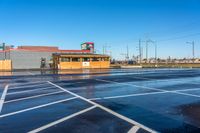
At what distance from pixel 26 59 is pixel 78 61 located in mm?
13601

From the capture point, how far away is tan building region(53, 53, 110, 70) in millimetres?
54594

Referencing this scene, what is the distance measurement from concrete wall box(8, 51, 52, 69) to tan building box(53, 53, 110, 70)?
18.1ft

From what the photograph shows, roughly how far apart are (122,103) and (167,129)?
4.10m

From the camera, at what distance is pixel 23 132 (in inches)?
239

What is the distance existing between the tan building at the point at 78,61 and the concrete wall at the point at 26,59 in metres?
5.53

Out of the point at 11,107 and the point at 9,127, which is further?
the point at 11,107

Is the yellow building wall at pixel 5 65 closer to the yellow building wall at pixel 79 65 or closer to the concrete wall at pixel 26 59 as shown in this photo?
Answer: the concrete wall at pixel 26 59

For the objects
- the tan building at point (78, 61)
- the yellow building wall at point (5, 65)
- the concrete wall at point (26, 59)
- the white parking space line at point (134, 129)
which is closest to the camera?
the white parking space line at point (134, 129)

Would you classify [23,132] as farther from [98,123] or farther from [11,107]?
[11,107]

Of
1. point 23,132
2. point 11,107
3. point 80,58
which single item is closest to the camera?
point 23,132

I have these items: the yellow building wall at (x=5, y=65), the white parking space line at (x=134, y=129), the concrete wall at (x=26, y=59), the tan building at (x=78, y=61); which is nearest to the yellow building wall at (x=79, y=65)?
the tan building at (x=78, y=61)

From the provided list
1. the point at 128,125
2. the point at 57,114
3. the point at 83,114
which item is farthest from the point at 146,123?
the point at 57,114

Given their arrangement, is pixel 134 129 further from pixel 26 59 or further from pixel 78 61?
pixel 26 59

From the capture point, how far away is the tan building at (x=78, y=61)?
179 feet
